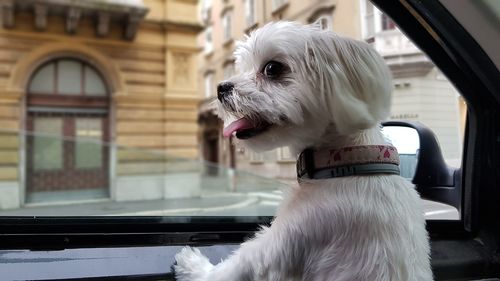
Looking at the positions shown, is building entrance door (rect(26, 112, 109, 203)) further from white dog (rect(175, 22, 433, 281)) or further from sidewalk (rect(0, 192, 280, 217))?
white dog (rect(175, 22, 433, 281))

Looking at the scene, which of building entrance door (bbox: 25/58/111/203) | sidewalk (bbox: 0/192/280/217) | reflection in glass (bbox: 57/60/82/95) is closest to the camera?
sidewalk (bbox: 0/192/280/217)

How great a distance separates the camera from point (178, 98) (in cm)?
1008

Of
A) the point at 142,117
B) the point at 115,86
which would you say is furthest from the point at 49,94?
the point at 142,117

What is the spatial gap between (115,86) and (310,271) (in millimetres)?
9397

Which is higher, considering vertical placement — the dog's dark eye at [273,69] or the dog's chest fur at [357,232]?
the dog's dark eye at [273,69]

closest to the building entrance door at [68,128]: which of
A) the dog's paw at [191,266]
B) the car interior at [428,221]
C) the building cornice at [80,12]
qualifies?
the building cornice at [80,12]

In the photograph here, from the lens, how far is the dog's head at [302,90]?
99cm

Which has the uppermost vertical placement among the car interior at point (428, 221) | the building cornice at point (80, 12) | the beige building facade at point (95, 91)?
the building cornice at point (80, 12)

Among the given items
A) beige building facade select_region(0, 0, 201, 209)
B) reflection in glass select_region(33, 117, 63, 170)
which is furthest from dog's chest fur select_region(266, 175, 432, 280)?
reflection in glass select_region(33, 117, 63, 170)

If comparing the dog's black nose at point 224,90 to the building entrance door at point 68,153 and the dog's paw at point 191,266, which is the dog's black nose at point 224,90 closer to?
the dog's paw at point 191,266

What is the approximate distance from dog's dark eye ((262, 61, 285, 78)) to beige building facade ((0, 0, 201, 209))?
7256 mm

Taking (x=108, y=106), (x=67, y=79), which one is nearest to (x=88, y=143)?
(x=108, y=106)

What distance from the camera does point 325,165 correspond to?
104 cm

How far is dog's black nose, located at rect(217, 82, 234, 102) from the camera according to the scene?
1.12 meters
